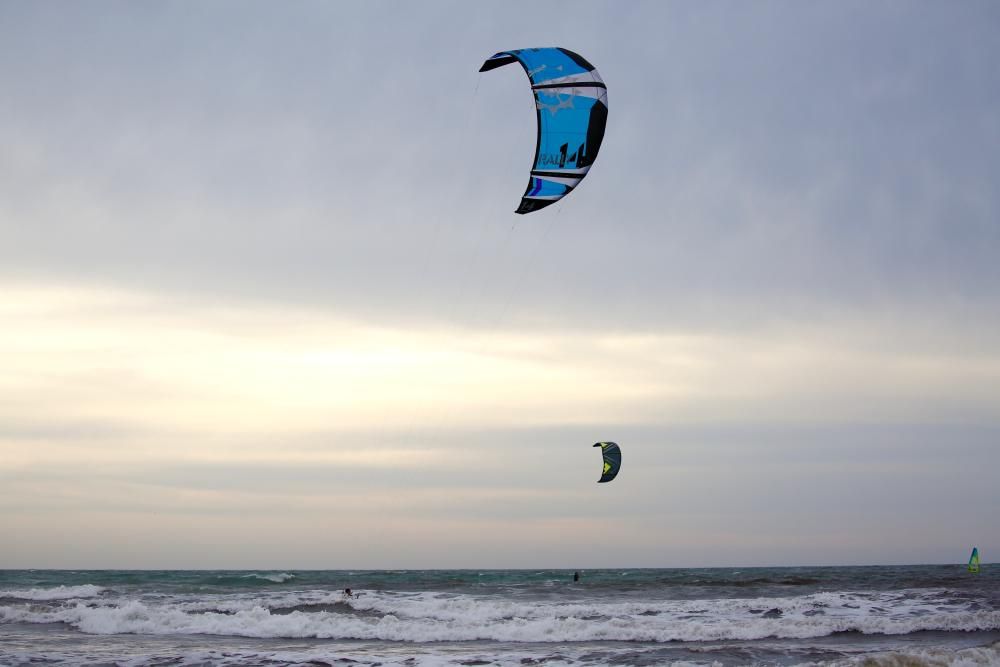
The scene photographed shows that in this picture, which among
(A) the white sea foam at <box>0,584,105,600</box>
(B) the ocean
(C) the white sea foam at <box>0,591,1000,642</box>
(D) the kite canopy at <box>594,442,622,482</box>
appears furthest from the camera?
(D) the kite canopy at <box>594,442,622,482</box>

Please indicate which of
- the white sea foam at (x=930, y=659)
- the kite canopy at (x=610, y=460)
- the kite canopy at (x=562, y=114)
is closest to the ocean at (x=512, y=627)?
the white sea foam at (x=930, y=659)

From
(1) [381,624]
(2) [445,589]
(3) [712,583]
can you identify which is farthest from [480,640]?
(3) [712,583]

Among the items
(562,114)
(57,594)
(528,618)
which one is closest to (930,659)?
(562,114)

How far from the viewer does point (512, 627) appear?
70.5 ft

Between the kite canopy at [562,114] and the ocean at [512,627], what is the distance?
27.8 ft

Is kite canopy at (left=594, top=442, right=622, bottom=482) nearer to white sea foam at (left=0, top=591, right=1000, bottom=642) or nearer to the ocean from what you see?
the ocean

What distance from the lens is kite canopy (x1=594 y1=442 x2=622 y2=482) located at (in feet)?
106

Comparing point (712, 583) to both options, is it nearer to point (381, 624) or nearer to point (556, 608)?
point (556, 608)

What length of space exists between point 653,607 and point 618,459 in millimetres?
6469

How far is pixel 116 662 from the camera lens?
16266 millimetres

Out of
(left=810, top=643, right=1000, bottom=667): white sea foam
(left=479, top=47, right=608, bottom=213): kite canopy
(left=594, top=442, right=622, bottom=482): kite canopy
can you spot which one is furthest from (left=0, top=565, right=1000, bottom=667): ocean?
(left=479, top=47, right=608, bottom=213): kite canopy

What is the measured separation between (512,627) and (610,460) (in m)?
11.7

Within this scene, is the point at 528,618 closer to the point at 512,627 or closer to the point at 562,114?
the point at 512,627

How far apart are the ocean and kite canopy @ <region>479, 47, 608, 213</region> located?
8478 millimetres
